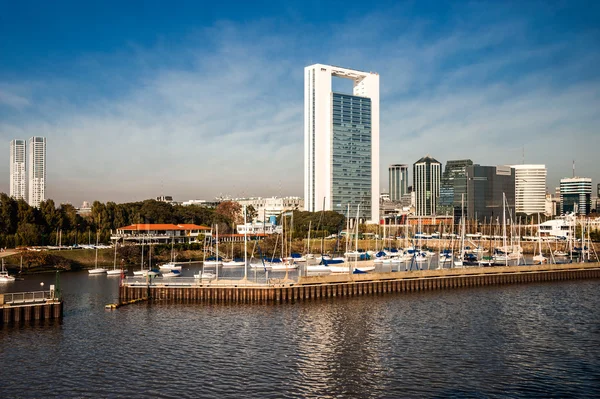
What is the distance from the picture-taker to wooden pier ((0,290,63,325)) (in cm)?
5276

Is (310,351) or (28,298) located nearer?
(310,351)

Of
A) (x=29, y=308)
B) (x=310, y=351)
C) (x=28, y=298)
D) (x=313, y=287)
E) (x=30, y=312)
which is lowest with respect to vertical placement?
(x=310, y=351)

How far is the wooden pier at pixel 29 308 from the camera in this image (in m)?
52.8

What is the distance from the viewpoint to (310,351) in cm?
4397

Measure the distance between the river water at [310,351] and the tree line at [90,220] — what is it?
6715 centimetres

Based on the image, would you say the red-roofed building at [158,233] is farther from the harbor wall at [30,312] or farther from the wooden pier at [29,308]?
the harbor wall at [30,312]

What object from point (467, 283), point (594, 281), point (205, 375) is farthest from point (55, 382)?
point (594, 281)

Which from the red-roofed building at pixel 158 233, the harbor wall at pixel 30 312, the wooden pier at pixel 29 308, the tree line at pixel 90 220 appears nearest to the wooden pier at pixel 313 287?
the wooden pier at pixel 29 308

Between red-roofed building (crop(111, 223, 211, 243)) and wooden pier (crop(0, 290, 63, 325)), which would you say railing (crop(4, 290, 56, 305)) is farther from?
red-roofed building (crop(111, 223, 211, 243))

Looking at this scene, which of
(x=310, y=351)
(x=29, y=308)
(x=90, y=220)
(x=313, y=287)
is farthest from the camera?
(x=90, y=220)

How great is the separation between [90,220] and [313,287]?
326 ft

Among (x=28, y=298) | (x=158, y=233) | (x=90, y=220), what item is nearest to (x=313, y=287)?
(x=28, y=298)

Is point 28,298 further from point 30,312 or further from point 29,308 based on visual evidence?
point 30,312

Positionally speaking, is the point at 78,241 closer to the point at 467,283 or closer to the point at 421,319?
the point at 467,283
